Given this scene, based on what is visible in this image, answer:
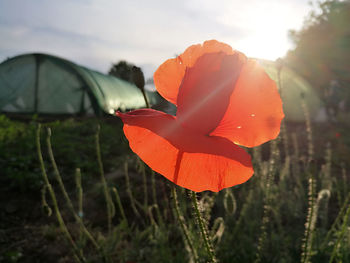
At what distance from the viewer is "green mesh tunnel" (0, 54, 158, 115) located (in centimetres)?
903

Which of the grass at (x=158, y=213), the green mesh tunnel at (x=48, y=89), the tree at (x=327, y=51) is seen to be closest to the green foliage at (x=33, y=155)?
the grass at (x=158, y=213)

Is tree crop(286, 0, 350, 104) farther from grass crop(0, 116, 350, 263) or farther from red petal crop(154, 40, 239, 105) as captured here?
red petal crop(154, 40, 239, 105)

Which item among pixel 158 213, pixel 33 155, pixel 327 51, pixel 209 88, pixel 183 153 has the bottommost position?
pixel 33 155

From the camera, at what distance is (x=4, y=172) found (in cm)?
355

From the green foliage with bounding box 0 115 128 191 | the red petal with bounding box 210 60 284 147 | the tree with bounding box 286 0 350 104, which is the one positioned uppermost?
the tree with bounding box 286 0 350 104

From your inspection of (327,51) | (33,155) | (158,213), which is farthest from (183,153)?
(327,51)

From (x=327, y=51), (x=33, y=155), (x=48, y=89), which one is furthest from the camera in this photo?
(x=327, y=51)

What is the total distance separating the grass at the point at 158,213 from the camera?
130cm

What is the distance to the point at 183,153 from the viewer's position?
44 cm

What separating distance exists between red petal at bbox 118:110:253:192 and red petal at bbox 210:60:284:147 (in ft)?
0.12

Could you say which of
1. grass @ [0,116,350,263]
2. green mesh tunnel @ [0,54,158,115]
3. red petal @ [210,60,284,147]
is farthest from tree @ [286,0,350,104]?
red petal @ [210,60,284,147]

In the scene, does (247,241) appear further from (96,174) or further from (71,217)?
(96,174)

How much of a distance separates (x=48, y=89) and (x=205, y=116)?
380 inches

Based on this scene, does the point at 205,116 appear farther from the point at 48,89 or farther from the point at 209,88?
the point at 48,89
